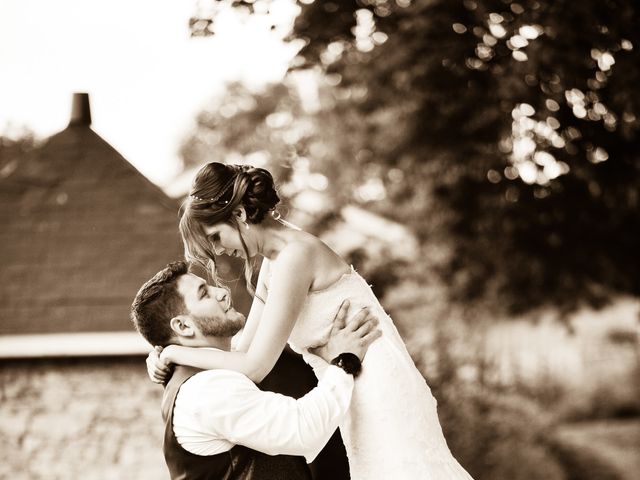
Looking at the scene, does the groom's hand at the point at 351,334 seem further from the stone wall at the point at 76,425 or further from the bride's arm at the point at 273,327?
the stone wall at the point at 76,425

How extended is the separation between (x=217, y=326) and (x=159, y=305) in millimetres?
222

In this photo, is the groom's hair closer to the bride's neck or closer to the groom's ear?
the groom's ear

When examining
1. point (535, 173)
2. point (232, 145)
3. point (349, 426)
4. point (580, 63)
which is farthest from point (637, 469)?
point (232, 145)

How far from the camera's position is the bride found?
3496 millimetres

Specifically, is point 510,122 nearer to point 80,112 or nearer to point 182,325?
point 182,325

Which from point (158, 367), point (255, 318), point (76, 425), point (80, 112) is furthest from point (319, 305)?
point (80, 112)

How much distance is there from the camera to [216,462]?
10.8 ft

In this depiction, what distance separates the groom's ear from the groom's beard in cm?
3

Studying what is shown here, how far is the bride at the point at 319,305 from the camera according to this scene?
11.5ft

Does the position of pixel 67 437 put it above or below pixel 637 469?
above

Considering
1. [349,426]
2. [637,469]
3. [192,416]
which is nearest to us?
[192,416]

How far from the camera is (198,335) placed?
3.45m

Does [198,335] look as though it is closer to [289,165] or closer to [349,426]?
[349,426]

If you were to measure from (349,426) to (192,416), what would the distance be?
675 millimetres
